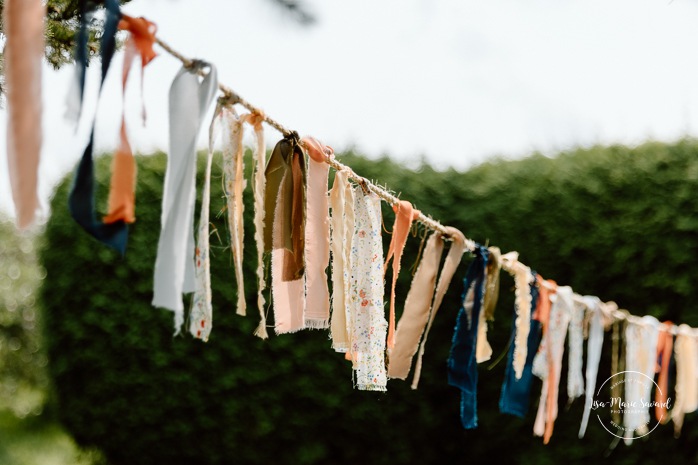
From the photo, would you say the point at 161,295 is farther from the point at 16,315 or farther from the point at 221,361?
the point at 16,315

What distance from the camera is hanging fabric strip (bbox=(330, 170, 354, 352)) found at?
2.02 meters

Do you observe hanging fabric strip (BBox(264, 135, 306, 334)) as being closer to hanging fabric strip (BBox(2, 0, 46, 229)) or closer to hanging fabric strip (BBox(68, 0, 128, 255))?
hanging fabric strip (BBox(68, 0, 128, 255))

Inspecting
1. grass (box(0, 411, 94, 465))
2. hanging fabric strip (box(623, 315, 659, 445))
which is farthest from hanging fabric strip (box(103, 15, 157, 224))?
grass (box(0, 411, 94, 465))

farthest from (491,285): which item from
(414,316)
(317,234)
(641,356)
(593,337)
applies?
(641,356)

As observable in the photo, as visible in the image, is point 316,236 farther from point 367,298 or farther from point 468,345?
point 468,345

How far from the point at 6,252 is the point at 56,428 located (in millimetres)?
7204

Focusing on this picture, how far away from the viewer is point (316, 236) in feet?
6.26

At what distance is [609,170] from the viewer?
437 cm

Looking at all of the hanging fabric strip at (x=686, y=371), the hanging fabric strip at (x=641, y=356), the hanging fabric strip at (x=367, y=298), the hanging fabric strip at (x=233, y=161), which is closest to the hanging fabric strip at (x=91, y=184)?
the hanging fabric strip at (x=233, y=161)

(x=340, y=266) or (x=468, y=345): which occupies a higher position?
(x=340, y=266)

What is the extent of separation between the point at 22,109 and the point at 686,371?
142 inches

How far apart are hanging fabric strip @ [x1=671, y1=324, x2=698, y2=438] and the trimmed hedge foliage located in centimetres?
56

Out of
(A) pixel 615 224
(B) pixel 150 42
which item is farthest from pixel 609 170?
(B) pixel 150 42

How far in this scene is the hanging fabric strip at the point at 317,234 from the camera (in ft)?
6.22
